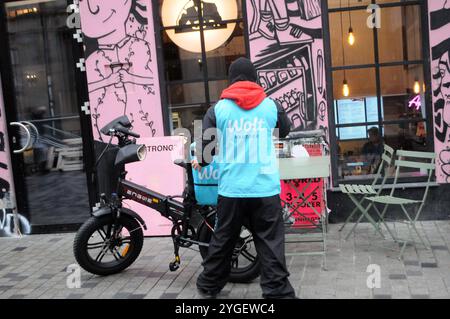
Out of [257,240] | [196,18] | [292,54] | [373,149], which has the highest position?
[196,18]

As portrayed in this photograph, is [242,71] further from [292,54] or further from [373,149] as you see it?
[373,149]

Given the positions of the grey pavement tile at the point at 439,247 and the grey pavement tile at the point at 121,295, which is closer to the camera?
the grey pavement tile at the point at 121,295

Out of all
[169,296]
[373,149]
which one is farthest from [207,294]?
[373,149]

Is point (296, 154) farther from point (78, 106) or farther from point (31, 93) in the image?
point (31, 93)

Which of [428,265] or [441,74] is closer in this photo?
[428,265]

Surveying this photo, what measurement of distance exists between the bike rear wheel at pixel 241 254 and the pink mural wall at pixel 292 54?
7.16 feet

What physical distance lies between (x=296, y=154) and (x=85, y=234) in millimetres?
2162

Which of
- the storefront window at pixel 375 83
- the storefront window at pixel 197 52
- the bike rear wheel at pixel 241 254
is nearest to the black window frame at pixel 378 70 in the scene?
the storefront window at pixel 375 83

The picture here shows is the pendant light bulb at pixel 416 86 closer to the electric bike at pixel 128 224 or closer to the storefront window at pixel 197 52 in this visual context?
the storefront window at pixel 197 52

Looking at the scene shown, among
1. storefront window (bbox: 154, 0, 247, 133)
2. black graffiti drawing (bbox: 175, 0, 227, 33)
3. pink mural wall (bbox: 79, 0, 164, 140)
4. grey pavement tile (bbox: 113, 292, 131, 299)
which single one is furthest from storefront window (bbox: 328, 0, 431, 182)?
grey pavement tile (bbox: 113, 292, 131, 299)

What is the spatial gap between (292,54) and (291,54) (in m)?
0.01

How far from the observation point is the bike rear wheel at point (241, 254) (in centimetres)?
480

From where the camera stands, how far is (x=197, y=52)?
6.87 metres

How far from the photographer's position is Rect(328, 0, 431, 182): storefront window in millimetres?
6535
